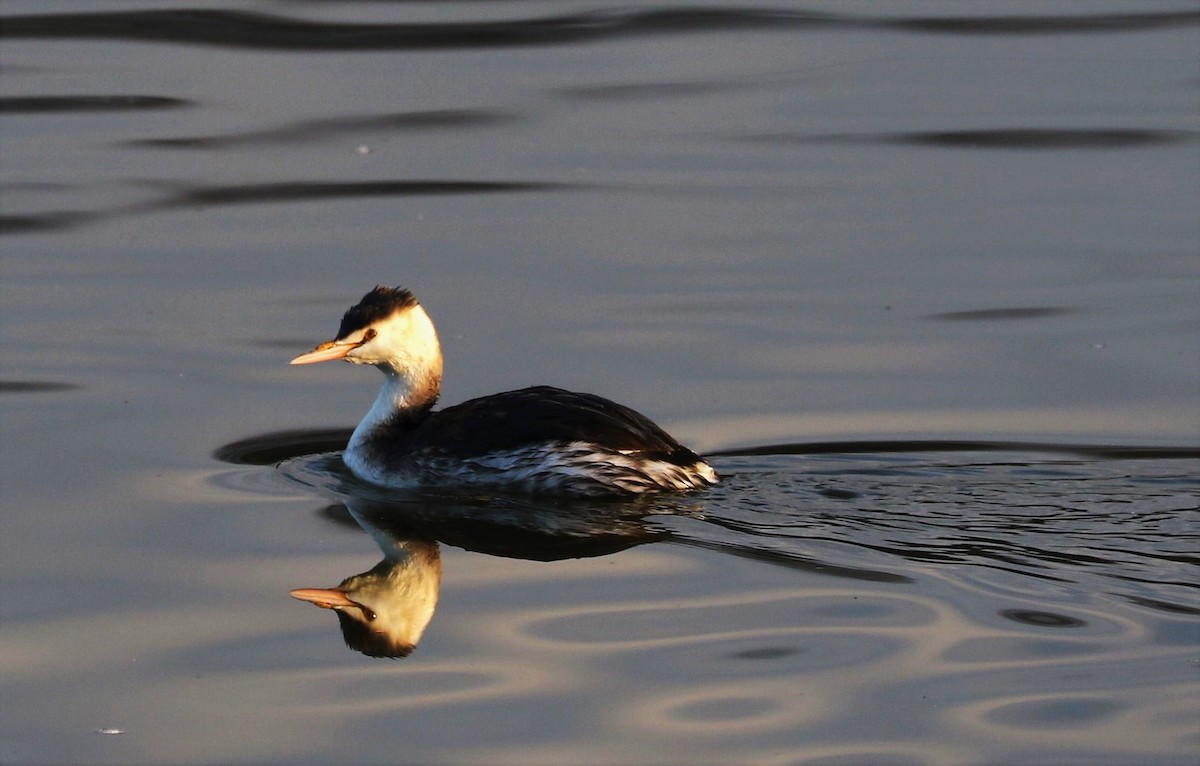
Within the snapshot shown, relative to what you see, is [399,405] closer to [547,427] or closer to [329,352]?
[329,352]

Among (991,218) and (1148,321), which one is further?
(991,218)

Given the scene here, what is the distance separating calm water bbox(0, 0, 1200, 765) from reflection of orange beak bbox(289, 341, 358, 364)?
1.71 feet

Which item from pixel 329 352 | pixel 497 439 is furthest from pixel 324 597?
pixel 329 352

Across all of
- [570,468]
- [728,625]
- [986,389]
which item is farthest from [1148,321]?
[728,625]

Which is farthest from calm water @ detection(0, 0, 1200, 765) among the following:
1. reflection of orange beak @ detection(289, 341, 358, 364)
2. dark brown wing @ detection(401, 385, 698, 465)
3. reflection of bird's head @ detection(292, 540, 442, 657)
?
reflection of orange beak @ detection(289, 341, 358, 364)

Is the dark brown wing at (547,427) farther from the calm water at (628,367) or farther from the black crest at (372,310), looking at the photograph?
the black crest at (372,310)

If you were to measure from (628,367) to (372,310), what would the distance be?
1.68m

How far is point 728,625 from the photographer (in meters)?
6.84

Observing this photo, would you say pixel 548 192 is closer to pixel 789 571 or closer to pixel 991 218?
pixel 991 218

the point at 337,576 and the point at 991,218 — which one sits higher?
the point at 991,218

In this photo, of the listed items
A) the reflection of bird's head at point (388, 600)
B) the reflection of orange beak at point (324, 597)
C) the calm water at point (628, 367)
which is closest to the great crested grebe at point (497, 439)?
the calm water at point (628, 367)

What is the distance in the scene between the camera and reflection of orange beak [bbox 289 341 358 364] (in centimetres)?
884

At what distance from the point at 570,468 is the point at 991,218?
4934mm

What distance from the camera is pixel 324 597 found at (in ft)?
24.0
